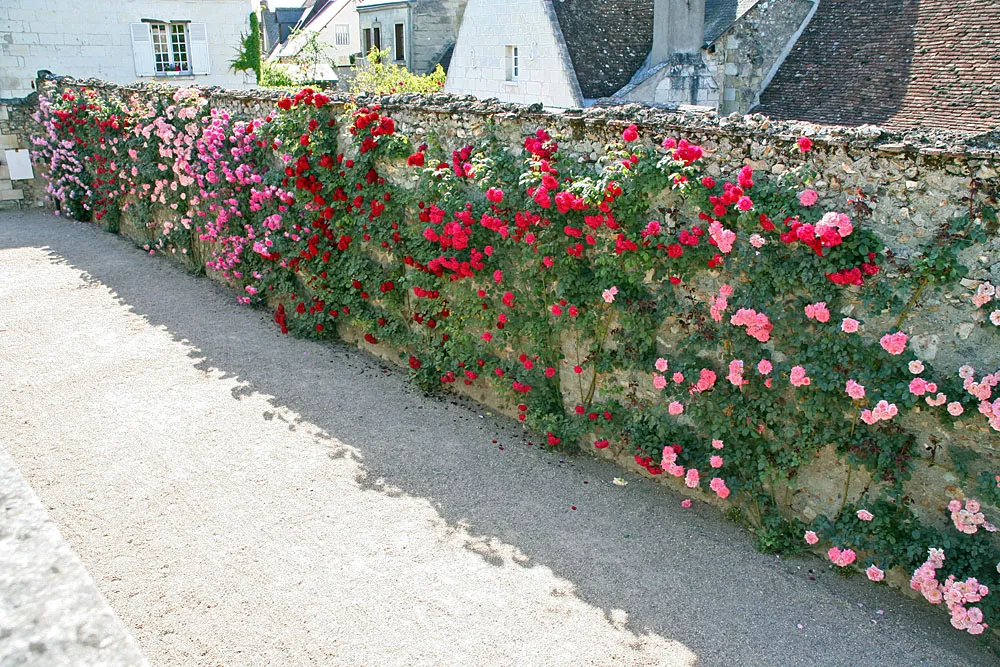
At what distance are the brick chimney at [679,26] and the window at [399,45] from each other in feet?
41.4

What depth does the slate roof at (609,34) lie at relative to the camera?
1548 centimetres

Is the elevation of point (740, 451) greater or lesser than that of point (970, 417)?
lesser

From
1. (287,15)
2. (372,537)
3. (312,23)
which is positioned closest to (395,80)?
(312,23)

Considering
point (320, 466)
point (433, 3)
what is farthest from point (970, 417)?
point (433, 3)

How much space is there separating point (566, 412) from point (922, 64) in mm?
9715

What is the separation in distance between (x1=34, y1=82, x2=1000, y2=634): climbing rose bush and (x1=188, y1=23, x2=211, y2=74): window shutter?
13.7 metres

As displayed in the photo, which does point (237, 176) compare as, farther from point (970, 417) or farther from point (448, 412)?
point (970, 417)

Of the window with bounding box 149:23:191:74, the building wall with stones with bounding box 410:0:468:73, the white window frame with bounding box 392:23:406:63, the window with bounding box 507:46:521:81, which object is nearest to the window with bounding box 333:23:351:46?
the white window frame with bounding box 392:23:406:63

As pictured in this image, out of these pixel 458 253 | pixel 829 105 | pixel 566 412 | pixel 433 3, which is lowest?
pixel 566 412

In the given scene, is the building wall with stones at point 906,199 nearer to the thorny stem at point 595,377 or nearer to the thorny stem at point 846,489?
the thorny stem at point 846,489

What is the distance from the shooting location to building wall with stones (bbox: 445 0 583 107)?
15.6 meters

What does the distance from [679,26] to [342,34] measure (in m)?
20.9

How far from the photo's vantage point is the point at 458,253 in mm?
5984

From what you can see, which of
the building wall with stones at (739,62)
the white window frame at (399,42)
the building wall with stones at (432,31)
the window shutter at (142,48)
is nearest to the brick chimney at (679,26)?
the building wall with stones at (739,62)
